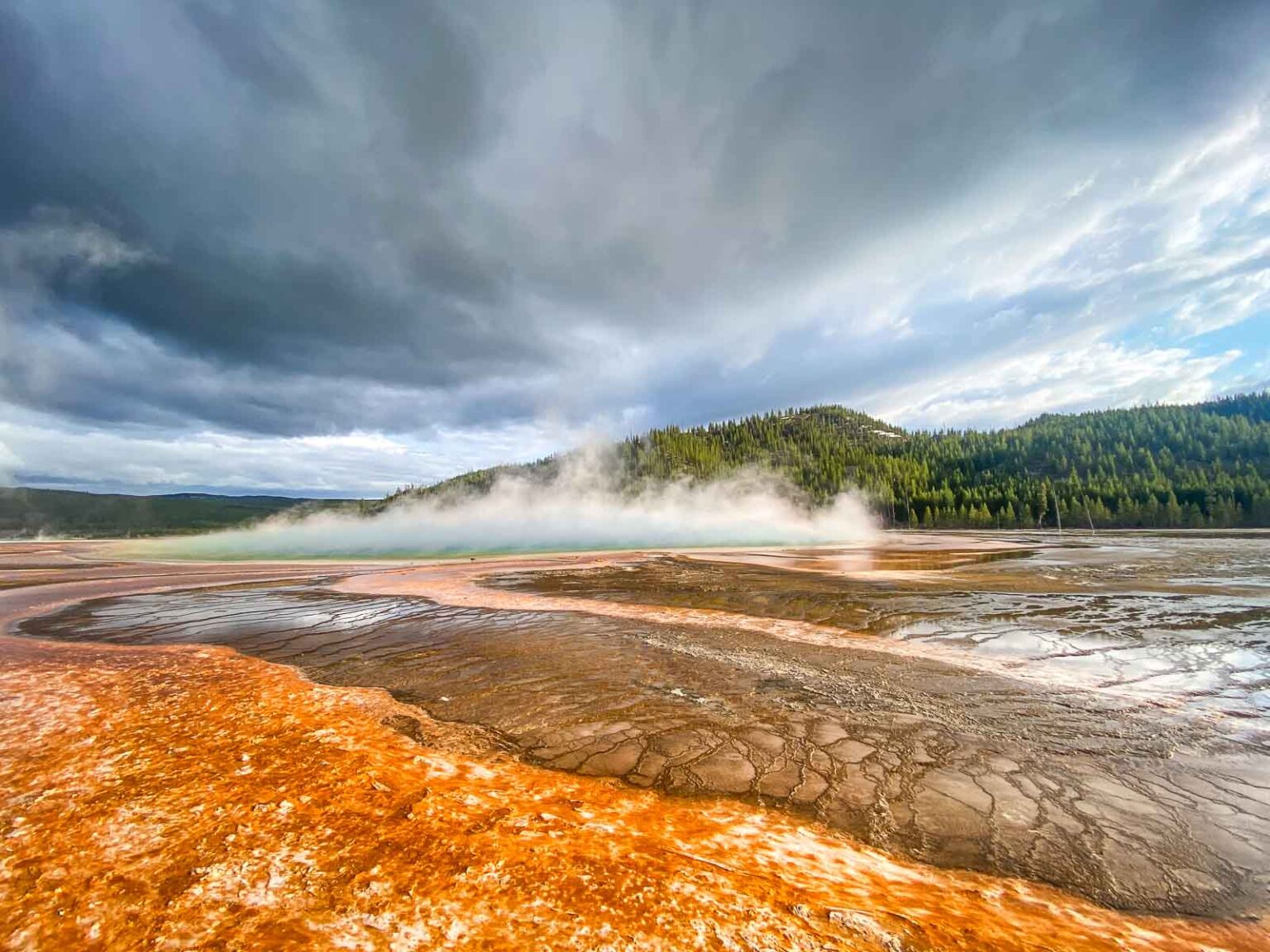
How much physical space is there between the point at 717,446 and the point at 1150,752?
7424 inches

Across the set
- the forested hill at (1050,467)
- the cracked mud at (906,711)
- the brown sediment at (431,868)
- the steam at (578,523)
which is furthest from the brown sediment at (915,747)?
the forested hill at (1050,467)

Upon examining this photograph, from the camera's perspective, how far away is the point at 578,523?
321 ft

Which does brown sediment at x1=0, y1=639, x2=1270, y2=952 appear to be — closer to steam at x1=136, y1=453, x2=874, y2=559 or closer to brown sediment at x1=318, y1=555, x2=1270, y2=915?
brown sediment at x1=318, y1=555, x2=1270, y2=915

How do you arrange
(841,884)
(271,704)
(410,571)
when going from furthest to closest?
(410,571), (271,704), (841,884)

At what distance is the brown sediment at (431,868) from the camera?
3291 millimetres

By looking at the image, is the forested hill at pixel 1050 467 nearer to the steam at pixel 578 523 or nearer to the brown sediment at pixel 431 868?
the steam at pixel 578 523

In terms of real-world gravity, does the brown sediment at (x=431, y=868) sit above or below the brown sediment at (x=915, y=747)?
above

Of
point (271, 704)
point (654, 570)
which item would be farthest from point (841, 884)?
point (654, 570)

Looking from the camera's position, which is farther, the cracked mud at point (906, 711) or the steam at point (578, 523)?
the steam at point (578, 523)

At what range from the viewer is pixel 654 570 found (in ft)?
106

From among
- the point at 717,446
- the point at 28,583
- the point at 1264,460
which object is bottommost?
the point at 28,583

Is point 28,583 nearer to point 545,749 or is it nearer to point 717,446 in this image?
point 545,749

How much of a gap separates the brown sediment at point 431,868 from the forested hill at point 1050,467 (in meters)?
128

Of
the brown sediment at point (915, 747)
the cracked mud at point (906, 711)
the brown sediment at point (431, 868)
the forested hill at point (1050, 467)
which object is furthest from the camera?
the forested hill at point (1050, 467)
